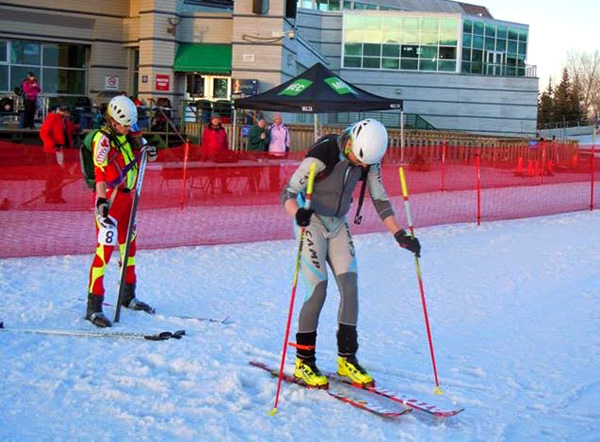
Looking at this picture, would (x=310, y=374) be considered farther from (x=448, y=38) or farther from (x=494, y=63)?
(x=494, y=63)

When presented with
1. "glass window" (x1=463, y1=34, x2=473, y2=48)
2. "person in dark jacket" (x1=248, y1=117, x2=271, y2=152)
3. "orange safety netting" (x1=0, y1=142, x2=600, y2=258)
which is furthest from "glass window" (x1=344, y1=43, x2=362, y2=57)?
"person in dark jacket" (x1=248, y1=117, x2=271, y2=152)

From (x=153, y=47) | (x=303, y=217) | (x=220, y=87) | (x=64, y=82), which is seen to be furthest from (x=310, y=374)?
(x=64, y=82)

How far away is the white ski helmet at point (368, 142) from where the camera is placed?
5.23 m

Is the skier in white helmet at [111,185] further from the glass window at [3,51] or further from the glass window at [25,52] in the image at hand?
the glass window at [25,52]

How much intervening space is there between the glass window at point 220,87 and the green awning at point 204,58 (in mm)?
890

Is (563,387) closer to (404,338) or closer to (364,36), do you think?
(404,338)

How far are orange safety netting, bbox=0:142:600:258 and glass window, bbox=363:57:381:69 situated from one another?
25.8m

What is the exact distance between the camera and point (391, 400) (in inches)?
204

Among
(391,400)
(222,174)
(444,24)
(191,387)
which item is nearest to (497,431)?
(391,400)

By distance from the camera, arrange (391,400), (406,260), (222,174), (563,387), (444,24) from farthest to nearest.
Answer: (444,24)
(222,174)
(406,260)
(563,387)
(391,400)

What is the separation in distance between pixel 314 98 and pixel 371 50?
28.0m

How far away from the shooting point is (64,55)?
28953 millimetres

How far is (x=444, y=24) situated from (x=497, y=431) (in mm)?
40339

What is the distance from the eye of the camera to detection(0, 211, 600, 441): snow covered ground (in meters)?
4.80
